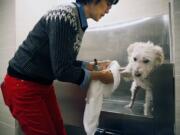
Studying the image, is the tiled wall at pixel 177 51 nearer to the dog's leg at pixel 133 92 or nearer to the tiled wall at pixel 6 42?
the dog's leg at pixel 133 92

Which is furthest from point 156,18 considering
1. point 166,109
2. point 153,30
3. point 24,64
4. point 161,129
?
point 24,64

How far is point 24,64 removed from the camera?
3.84 ft

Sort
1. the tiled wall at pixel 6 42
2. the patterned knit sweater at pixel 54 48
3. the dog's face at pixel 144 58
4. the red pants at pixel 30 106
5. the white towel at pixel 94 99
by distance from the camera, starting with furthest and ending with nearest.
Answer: the tiled wall at pixel 6 42 < the dog's face at pixel 144 58 < the white towel at pixel 94 99 < the red pants at pixel 30 106 < the patterned knit sweater at pixel 54 48

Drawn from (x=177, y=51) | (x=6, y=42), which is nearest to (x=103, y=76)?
(x=177, y=51)

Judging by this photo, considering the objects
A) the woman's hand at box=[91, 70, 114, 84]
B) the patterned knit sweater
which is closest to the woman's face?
the patterned knit sweater

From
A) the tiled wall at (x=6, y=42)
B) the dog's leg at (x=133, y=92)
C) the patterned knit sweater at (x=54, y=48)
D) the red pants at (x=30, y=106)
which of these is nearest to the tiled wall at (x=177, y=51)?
the dog's leg at (x=133, y=92)

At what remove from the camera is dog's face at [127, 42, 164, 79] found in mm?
1424

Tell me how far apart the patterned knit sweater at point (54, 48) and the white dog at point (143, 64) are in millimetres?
441

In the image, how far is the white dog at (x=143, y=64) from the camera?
1430 millimetres

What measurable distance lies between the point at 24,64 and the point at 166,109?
0.81 metres

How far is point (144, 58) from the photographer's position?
1.45 m

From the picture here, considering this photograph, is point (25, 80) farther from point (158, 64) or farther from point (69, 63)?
point (158, 64)

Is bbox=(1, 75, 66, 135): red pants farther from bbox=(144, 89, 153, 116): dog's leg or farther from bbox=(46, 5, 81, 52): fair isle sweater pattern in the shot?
bbox=(144, 89, 153, 116): dog's leg

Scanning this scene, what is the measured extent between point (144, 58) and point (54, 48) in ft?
2.06
